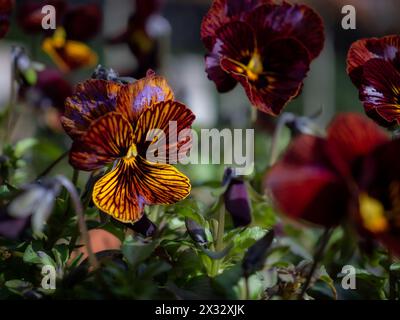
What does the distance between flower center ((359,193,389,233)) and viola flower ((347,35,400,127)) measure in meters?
0.25

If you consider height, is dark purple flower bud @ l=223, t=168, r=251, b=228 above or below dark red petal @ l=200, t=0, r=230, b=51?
below

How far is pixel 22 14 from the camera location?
1.88 m

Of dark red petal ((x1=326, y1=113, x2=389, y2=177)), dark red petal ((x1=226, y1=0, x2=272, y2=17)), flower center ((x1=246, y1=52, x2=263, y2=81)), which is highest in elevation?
dark red petal ((x1=226, y1=0, x2=272, y2=17))

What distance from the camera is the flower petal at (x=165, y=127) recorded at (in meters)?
0.93

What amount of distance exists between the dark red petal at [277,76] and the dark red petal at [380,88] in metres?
0.11

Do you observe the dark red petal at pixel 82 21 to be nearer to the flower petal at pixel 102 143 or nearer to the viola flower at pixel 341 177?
the flower petal at pixel 102 143

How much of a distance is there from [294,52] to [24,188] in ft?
1.55

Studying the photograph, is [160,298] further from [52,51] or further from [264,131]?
[264,131]

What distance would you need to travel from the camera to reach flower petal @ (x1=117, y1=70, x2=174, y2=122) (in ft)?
3.04

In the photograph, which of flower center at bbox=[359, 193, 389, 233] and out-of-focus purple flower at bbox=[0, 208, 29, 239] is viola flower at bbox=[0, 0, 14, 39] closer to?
out-of-focus purple flower at bbox=[0, 208, 29, 239]

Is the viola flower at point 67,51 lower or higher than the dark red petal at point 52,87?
higher

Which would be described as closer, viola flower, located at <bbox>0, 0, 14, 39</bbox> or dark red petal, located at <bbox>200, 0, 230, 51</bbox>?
dark red petal, located at <bbox>200, 0, 230, 51</bbox>

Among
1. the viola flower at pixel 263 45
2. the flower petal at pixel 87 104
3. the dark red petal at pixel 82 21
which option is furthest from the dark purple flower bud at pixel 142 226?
the dark red petal at pixel 82 21

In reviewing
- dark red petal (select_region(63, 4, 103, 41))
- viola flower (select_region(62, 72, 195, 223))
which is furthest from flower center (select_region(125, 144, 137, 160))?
dark red petal (select_region(63, 4, 103, 41))
